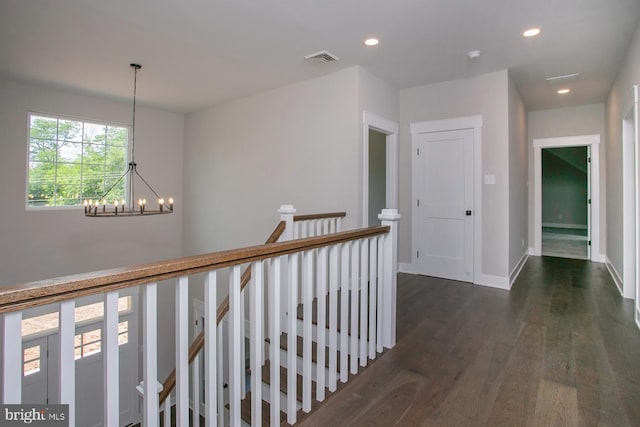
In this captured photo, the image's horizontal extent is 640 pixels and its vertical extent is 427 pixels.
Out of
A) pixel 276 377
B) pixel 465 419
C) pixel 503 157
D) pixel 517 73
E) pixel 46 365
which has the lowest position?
pixel 46 365

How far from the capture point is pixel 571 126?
6.05 m

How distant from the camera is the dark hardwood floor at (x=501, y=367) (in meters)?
1.86

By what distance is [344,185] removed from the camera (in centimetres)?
407

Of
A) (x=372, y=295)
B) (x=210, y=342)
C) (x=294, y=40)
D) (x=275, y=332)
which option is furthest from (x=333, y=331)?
(x=294, y=40)

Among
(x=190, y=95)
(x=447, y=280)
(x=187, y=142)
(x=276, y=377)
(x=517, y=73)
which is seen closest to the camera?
(x=276, y=377)

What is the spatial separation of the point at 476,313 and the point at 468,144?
2244 millimetres

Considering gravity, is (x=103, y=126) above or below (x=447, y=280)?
above

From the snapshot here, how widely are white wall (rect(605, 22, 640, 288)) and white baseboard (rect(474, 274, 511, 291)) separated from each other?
1429 millimetres

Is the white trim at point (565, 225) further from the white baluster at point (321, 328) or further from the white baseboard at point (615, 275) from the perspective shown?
the white baluster at point (321, 328)

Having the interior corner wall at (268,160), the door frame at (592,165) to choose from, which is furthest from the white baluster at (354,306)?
the door frame at (592,165)

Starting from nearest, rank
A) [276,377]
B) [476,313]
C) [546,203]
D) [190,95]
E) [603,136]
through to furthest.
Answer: [276,377], [476,313], [190,95], [603,136], [546,203]

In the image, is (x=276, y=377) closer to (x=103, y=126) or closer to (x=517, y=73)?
(x=517, y=73)

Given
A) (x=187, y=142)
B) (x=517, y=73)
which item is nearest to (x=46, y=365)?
(x=187, y=142)

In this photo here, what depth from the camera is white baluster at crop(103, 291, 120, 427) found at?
3.34 ft
